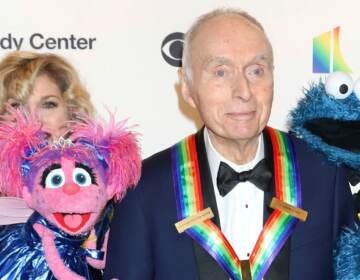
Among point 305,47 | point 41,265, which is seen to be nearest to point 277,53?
point 305,47

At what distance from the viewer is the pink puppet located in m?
1.38

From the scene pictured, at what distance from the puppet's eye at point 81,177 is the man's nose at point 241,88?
0.38 meters

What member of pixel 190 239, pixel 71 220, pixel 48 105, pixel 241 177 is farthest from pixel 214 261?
pixel 48 105

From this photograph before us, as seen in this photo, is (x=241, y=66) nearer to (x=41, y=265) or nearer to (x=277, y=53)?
(x=41, y=265)

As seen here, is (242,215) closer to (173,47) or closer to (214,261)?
(214,261)

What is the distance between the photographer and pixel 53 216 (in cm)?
140

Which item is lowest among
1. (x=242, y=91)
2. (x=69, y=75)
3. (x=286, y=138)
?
(x=286, y=138)

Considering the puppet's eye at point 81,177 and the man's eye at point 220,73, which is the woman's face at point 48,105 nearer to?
the puppet's eye at point 81,177

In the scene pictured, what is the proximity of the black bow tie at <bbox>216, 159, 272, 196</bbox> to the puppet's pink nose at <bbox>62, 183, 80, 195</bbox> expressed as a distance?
334 millimetres

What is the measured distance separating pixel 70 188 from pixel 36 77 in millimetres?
510

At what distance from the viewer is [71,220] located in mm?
1396

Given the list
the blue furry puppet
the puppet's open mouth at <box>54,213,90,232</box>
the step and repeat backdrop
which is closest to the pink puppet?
the puppet's open mouth at <box>54,213,90,232</box>

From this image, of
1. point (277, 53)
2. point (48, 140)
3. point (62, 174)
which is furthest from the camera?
point (277, 53)

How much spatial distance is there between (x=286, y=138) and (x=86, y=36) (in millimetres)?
974
